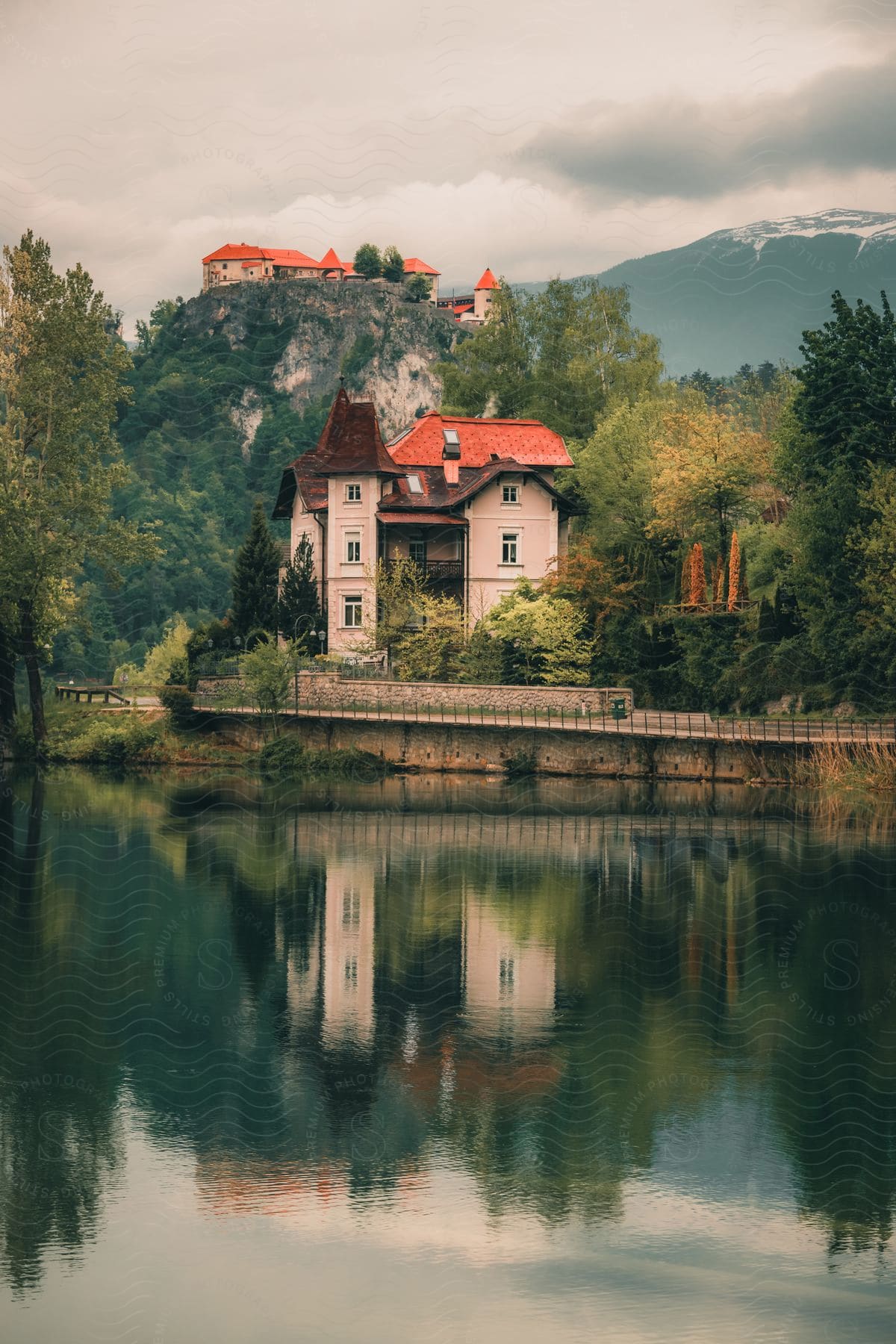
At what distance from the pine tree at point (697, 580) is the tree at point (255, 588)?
1741cm

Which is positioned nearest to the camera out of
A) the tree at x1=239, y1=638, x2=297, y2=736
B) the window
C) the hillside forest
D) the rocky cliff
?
the hillside forest

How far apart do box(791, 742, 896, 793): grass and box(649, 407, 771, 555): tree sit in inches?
627

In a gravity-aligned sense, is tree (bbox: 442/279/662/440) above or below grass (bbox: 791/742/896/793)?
above

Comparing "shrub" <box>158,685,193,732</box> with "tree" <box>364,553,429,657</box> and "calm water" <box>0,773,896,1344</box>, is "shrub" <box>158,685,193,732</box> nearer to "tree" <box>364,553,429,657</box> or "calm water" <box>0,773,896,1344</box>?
"tree" <box>364,553,429,657</box>

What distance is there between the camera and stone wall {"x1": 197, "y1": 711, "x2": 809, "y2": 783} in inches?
1917

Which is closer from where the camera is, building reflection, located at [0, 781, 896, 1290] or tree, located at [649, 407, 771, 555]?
building reflection, located at [0, 781, 896, 1290]

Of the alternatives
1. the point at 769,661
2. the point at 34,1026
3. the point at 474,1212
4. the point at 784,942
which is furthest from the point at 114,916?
the point at 769,661

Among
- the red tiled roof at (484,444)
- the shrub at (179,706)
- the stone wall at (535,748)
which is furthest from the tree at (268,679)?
the red tiled roof at (484,444)

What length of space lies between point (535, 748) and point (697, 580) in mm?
10671

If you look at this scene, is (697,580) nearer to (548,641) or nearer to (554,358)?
(548,641)

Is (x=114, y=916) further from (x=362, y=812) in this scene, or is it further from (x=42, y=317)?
(x=42, y=317)

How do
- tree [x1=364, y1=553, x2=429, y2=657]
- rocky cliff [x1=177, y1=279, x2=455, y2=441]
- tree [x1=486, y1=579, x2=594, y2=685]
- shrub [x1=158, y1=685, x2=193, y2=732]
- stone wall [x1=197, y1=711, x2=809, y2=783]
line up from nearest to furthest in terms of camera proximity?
stone wall [x1=197, y1=711, x2=809, y2=783], shrub [x1=158, y1=685, x2=193, y2=732], tree [x1=486, y1=579, x2=594, y2=685], tree [x1=364, y1=553, x2=429, y2=657], rocky cliff [x1=177, y1=279, x2=455, y2=441]

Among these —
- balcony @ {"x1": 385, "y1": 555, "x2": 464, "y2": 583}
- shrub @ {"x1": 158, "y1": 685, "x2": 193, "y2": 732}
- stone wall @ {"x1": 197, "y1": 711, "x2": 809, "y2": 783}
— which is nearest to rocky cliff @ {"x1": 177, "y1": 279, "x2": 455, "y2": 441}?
balcony @ {"x1": 385, "y1": 555, "x2": 464, "y2": 583}

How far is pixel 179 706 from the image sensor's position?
56.8 meters
